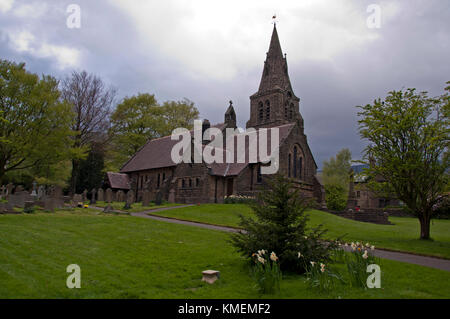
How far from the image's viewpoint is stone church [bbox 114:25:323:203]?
1310 inches

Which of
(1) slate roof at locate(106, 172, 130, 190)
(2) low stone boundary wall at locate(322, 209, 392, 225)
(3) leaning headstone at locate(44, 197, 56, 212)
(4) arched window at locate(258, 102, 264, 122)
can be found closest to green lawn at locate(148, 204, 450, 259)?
(2) low stone boundary wall at locate(322, 209, 392, 225)

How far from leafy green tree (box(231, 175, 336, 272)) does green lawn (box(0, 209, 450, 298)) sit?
0.59m

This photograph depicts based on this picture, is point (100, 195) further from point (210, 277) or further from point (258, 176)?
point (210, 277)

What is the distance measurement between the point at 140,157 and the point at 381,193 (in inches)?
1331

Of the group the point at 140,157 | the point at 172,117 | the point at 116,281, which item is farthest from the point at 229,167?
the point at 116,281

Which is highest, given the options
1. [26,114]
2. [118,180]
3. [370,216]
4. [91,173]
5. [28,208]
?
[26,114]

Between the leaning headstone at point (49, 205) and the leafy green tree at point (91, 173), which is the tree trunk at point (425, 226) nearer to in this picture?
the leaning headstone at point (49, 205)

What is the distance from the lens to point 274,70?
164 ft

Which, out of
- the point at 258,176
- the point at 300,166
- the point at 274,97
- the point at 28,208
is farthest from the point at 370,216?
the point at 28,208

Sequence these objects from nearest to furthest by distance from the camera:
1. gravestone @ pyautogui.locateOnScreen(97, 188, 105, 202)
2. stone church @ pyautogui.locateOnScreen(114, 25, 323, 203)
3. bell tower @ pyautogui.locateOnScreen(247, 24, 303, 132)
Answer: stone church @ pyautogui.locateOnScreen(114, 25, 323, 203) < gravestone @ pyautogui.locateOnScreen(97, 188, 105, 202) < bell tower @ pyautogui.locateOnScreen(247, 24, 303, 132)

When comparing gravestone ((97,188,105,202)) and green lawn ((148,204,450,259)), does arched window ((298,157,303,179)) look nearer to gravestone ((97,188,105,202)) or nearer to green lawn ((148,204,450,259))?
green lawn ((148,204,450,259))

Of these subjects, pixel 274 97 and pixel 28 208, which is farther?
pixel 274 97

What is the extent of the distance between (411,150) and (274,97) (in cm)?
3253
